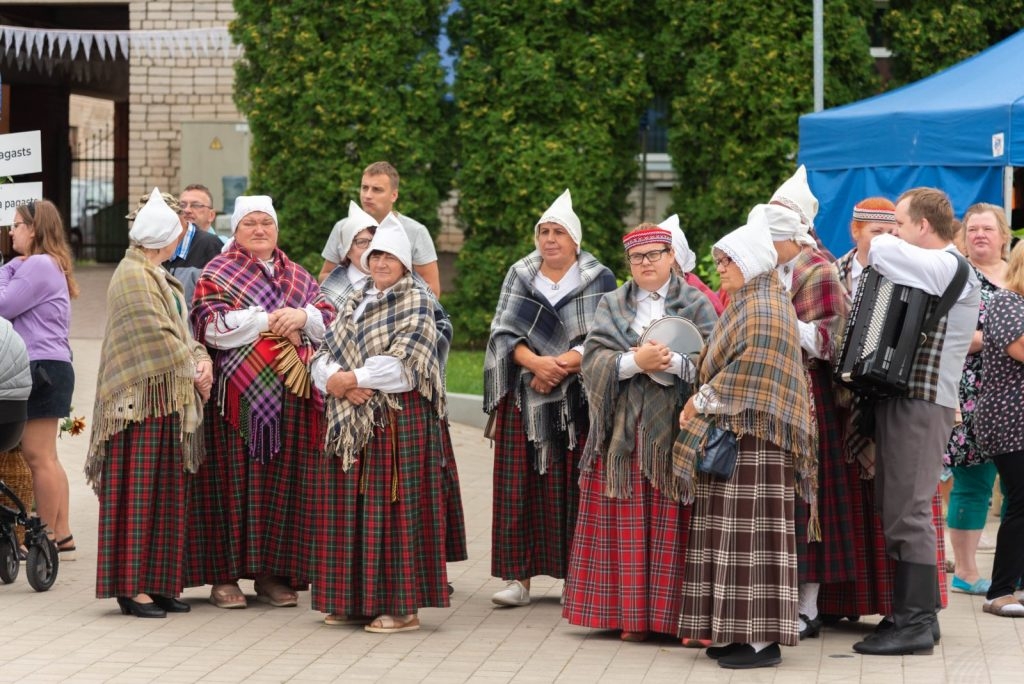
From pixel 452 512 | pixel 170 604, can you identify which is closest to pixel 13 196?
pixel 170 604

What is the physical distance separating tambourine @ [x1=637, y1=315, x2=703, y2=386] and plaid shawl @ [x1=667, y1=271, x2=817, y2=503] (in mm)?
331

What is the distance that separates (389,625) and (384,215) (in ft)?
8.01

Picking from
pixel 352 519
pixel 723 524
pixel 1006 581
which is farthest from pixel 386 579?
pixel 1006 581

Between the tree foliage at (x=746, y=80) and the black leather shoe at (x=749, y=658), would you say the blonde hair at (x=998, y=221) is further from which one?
the tree foliage at (x=746, y=80)

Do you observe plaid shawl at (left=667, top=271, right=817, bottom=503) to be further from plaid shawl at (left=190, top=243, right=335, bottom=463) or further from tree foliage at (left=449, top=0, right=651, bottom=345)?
tree foliage at (left=449, top=0, right=651, bottom=345)

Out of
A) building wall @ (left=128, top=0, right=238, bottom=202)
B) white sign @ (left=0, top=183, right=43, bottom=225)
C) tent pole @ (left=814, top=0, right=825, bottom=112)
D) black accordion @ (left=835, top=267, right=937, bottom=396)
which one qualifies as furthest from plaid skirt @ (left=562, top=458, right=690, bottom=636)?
building wall @ (left=128, top=0, right=238, bottom=202)

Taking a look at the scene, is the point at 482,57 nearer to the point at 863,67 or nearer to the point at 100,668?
the point at 863,67

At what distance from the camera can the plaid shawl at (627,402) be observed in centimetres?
641

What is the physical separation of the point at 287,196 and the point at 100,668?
1053cm

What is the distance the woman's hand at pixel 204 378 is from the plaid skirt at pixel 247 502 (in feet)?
0.63

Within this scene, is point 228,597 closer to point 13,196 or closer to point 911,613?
point 911,613

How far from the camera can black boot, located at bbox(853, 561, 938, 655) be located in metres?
6.27

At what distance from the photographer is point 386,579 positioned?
6699 mm

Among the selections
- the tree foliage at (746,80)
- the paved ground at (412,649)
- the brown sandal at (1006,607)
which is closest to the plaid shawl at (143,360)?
the paved ground at (412,649)
